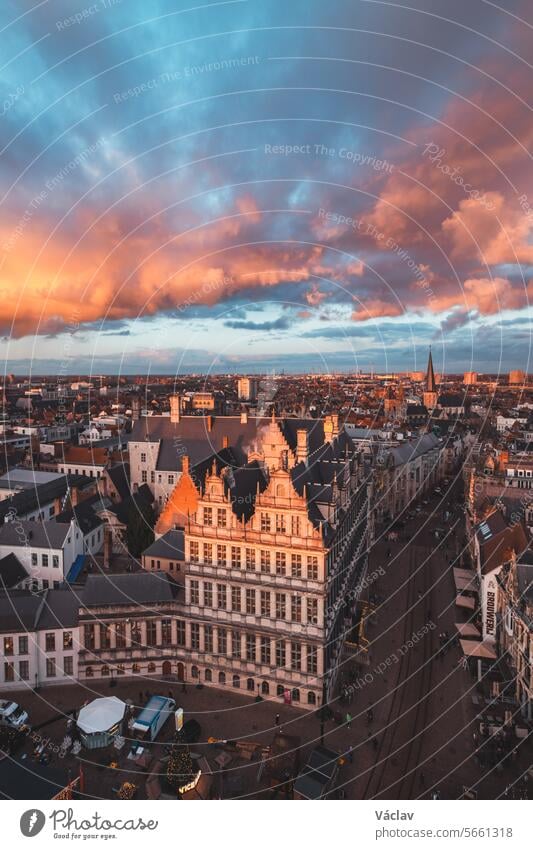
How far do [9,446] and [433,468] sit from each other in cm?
8735

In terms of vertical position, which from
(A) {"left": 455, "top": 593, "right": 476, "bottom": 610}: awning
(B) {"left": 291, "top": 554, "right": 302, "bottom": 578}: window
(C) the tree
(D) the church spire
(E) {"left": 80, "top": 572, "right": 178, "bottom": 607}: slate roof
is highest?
(D) the church spire

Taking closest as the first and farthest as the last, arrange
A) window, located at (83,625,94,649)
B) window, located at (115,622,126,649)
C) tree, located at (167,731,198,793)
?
tree, located at (167,731,198,793) < window, located at (83,625,94,649) < window, located at (115,622,126,649)

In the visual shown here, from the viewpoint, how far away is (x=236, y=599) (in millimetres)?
38000

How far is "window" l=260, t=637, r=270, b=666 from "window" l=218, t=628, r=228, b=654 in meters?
2.84

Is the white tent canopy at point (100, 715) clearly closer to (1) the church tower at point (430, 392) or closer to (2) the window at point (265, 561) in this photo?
(2) the window at point (265, 561)

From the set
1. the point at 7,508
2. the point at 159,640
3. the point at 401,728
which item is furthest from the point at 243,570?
the point at 7,508

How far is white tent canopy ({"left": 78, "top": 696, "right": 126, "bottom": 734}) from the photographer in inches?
1249

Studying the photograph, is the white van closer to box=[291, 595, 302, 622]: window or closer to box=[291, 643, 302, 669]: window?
box=[291, 643, 302, 669]: window

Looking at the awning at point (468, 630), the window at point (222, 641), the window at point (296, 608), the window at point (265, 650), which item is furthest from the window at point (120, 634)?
the awning at point (468, 630)

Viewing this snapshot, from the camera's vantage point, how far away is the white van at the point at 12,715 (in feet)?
110

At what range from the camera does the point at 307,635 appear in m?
36.1

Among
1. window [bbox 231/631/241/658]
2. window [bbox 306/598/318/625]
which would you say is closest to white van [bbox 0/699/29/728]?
window [bbox 231/631/241/658]

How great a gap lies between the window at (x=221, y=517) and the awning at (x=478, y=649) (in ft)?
71.1
